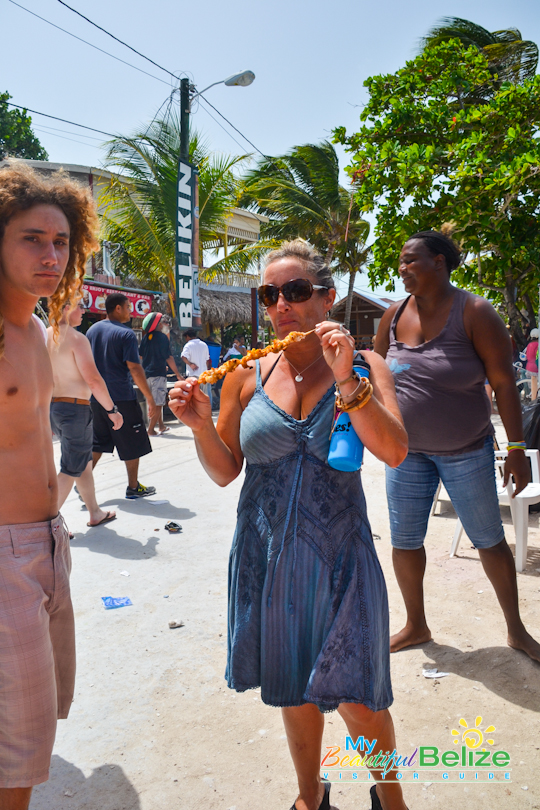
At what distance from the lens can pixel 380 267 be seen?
8.41 metres

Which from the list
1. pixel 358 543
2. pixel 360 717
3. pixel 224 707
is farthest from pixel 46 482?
pixel 224 707

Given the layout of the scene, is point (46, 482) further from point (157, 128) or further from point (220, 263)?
point (220, 263)

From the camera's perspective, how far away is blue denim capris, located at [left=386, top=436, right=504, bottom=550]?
9.84 ft

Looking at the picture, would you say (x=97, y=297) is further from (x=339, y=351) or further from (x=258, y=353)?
(x=339, y=351)

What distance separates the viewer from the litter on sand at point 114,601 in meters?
3.78

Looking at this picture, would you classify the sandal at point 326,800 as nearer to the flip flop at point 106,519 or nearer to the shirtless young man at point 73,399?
the shirtless young man at point 73,399

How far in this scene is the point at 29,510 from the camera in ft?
6.03

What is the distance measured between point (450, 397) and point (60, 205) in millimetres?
2111

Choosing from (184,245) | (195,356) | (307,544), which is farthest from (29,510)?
(184,245)

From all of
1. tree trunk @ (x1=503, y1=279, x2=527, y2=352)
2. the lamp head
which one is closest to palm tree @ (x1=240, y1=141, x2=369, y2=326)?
the lamp head

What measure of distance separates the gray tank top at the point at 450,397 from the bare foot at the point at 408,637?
103 cm

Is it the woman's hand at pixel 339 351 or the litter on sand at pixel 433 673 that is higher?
the woman's hand at pixel 339 351

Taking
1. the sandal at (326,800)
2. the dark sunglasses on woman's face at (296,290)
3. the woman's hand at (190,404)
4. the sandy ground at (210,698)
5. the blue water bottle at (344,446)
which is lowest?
the sandy ground at (210,698)

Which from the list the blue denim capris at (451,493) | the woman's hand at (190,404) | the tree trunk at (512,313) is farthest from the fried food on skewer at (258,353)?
the tree trunk at (512,313)
